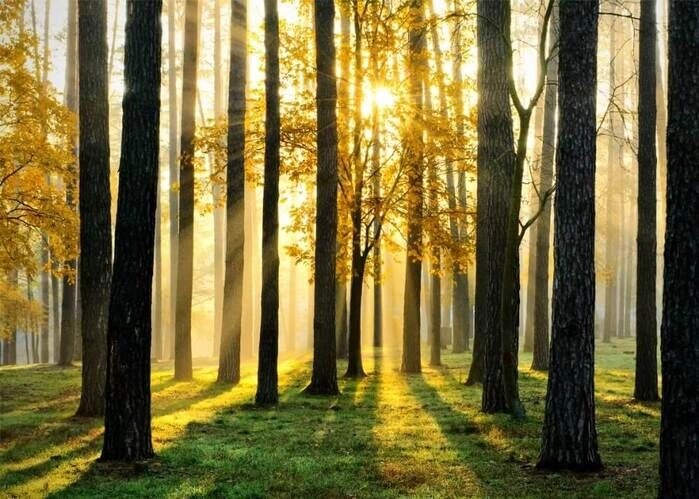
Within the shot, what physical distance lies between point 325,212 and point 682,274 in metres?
11.3

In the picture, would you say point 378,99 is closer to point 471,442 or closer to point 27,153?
point 27,153

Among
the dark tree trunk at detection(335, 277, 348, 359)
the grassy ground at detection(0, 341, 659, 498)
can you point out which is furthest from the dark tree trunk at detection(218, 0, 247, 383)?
the dark tree trunk at detection(335, 277, 348, 359)

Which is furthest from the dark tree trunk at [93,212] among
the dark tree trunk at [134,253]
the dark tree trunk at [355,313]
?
the dark tree trunk at [355,313]

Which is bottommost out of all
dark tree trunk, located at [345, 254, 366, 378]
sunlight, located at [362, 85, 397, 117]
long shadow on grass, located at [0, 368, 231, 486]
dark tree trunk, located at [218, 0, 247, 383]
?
long shadow on grass, located at [0, 368, 231, 486]

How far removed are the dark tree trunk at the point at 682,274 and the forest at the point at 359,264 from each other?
17 mm

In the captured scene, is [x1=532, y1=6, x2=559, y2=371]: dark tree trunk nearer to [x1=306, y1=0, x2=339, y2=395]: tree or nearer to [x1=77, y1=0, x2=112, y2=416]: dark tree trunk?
[x1=306, y1=0, x2=339, y2=395]: tree

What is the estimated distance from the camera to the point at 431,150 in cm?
1886

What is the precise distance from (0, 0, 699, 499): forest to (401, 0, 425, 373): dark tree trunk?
3.0 inches

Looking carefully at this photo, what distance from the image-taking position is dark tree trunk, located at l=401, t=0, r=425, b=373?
1856 cm

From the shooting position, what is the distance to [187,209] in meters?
18.7

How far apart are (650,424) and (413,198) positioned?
9.69 meters

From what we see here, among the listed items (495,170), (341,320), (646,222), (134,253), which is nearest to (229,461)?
(134,253)

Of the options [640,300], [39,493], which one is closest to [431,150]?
[640,300]

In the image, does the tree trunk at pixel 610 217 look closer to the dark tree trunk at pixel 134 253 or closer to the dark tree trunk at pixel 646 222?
the dark tree trunk at pixel 646 222
